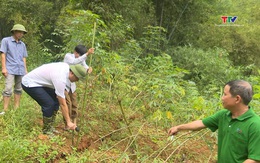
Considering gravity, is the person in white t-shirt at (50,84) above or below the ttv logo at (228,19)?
below

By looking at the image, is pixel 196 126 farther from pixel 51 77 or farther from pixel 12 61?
pixel 12 61

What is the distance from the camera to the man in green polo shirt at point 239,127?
6.57ft

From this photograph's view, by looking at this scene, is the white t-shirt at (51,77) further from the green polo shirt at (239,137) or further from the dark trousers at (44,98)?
the green polo shirt at (239,137)

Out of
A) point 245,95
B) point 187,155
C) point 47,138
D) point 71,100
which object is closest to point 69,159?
point 47,138

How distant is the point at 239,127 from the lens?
2.11 meters

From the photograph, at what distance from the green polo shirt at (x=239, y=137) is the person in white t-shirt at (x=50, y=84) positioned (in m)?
1.62

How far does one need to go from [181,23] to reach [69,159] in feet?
34.7

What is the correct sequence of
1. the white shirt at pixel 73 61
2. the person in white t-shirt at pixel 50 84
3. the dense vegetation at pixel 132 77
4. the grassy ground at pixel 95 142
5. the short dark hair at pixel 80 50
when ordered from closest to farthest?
the grassy ground at pixel 95 142 < the person in white t-shirt at pixel 50 84 < the dense vegetation at pixel 132 77 < the white shirt at pixel 73 61 < the short dark hair at pixel 80 50

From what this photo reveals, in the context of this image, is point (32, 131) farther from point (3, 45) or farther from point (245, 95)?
point (245, 95)

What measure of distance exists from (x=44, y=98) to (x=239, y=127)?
231 centimetres

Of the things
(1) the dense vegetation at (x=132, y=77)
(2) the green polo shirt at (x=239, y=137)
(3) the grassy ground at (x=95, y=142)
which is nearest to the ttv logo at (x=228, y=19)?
(1) the dense vegetation at (x=132, y=77)

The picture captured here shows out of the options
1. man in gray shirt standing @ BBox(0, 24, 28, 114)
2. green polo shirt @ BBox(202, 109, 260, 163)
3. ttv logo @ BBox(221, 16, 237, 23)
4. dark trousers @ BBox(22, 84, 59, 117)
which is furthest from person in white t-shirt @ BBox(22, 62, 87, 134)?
ttv logo @ BBox(221, 16, 237, 23)

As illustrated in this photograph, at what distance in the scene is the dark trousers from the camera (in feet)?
11.7

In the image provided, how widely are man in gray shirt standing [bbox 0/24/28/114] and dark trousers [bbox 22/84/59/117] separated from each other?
0.84 meters
